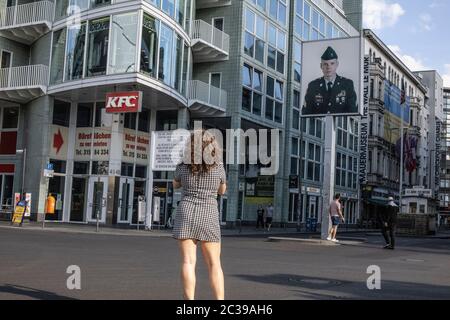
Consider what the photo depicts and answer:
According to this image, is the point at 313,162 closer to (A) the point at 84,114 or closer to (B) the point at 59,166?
(A) the point at 84,114

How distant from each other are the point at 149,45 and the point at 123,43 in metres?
1.24

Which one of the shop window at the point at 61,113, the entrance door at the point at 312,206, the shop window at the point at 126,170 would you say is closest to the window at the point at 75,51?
the shop window at the point at 61,113

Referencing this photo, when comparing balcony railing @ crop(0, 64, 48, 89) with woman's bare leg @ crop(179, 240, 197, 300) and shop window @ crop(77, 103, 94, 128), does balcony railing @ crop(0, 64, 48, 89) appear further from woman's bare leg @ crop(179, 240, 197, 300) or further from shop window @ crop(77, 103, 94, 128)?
woman's bare leg @ crop(179, 240, 197, 300)

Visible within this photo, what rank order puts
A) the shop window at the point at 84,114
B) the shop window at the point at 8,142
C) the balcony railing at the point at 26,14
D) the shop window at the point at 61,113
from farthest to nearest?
the shop window at the point at 8,142 → the shop window at the point at 84,114 → the shop window at the point at 61,113 → the balcony railing at the point at 26,14

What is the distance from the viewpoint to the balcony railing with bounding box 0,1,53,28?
30016 millimetres

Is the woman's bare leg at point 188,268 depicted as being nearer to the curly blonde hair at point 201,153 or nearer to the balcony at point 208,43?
the curly blonde hair at point 201,153

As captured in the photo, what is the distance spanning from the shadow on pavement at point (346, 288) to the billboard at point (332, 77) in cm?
1383

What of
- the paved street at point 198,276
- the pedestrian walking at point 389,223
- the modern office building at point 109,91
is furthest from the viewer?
the modern office building at point 109,91

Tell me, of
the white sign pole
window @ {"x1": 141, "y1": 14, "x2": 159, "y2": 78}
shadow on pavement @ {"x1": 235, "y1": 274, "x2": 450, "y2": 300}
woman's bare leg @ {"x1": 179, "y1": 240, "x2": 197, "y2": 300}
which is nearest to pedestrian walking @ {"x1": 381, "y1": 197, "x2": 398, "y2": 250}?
the white sign pole

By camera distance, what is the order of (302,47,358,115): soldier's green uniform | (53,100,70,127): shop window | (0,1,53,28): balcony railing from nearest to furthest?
(302,47,358,115): soldier's green uniform < (0,1,53,28): balcony railing < (53,100,70,127): shop window

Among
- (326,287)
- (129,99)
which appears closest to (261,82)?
(129,99)

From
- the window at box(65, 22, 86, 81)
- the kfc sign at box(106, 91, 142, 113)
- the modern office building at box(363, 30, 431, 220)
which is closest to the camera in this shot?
the kfc sign at box(106, 91, 142, 113)

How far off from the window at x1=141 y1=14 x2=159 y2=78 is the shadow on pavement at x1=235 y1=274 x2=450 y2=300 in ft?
62.9

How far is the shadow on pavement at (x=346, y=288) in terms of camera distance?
7738 millimetres
